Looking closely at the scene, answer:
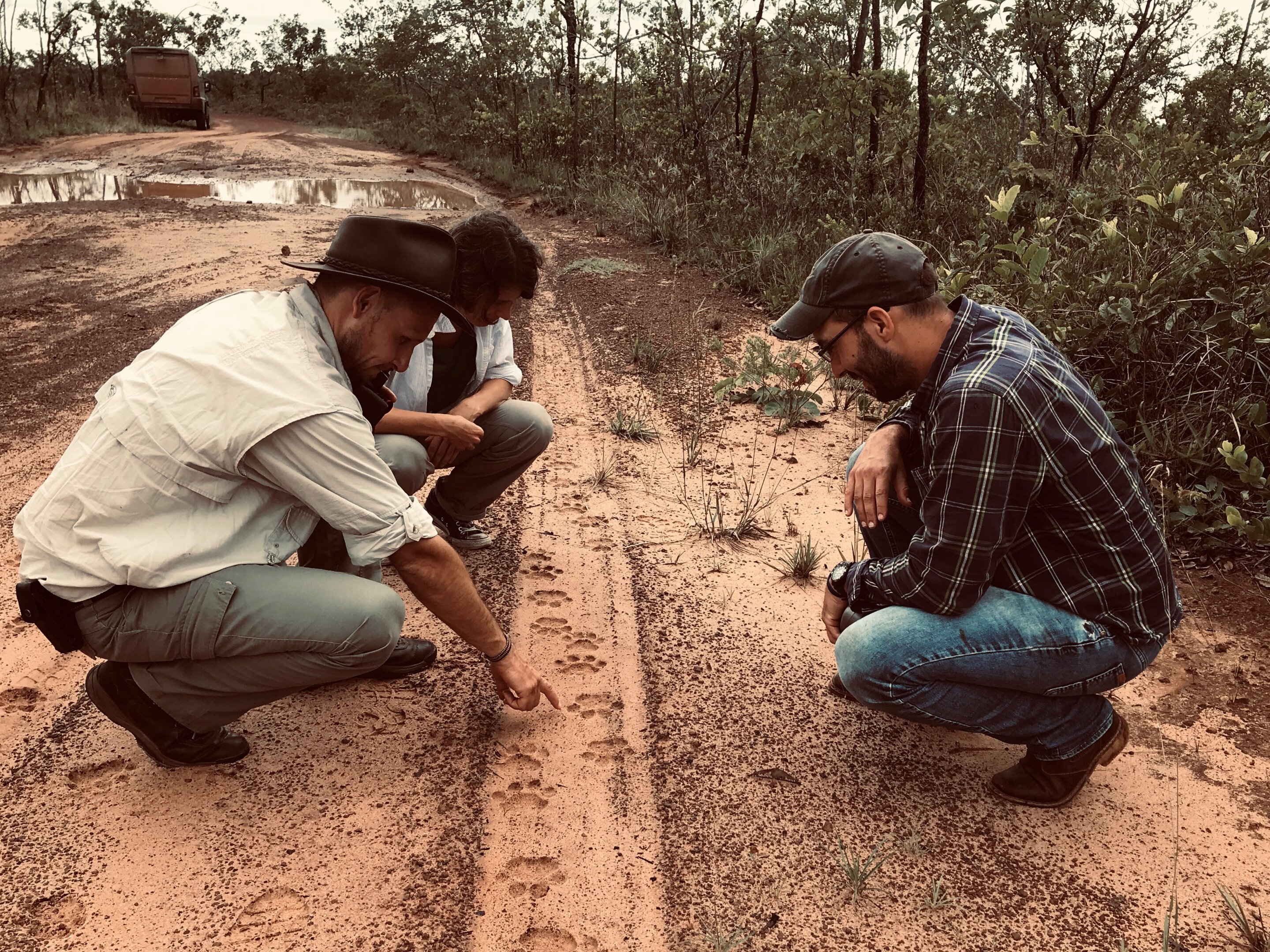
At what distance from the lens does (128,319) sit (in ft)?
19.9

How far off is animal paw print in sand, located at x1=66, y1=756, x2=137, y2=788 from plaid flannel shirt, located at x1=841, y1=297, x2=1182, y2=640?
1.92 m

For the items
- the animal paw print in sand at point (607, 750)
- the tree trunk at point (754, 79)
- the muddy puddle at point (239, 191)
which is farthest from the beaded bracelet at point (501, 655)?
the muddy puddle at point (239, 191)

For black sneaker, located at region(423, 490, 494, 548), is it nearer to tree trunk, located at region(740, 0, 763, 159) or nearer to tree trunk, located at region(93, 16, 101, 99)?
tree trunk, located at region(740, 0, 763, 159)

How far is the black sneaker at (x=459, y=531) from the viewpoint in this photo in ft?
11.1

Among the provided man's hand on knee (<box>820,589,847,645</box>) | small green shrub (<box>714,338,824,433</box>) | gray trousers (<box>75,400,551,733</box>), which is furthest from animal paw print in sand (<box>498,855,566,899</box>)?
small green shrub (<box>714,338,824,433</box>)

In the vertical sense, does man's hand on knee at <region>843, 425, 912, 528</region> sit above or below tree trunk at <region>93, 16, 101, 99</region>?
below

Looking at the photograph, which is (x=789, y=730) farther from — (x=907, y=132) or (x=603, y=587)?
(x=907, y=132)

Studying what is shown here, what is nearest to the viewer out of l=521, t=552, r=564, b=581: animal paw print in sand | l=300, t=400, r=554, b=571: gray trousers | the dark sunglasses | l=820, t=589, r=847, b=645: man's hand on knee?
the dark sunglasses

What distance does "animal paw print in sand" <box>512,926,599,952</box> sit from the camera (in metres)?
1.75

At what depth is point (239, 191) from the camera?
12953 millimetres

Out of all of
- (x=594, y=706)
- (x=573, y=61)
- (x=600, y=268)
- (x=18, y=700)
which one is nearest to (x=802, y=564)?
(x=594, y=706)

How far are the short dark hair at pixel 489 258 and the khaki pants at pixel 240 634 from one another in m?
1.08

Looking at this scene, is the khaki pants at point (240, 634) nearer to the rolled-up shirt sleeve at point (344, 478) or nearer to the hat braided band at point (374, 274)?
the rolled-up shirt sleeve at point (344, 478)

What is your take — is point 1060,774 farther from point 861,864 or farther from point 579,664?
point 579,664
